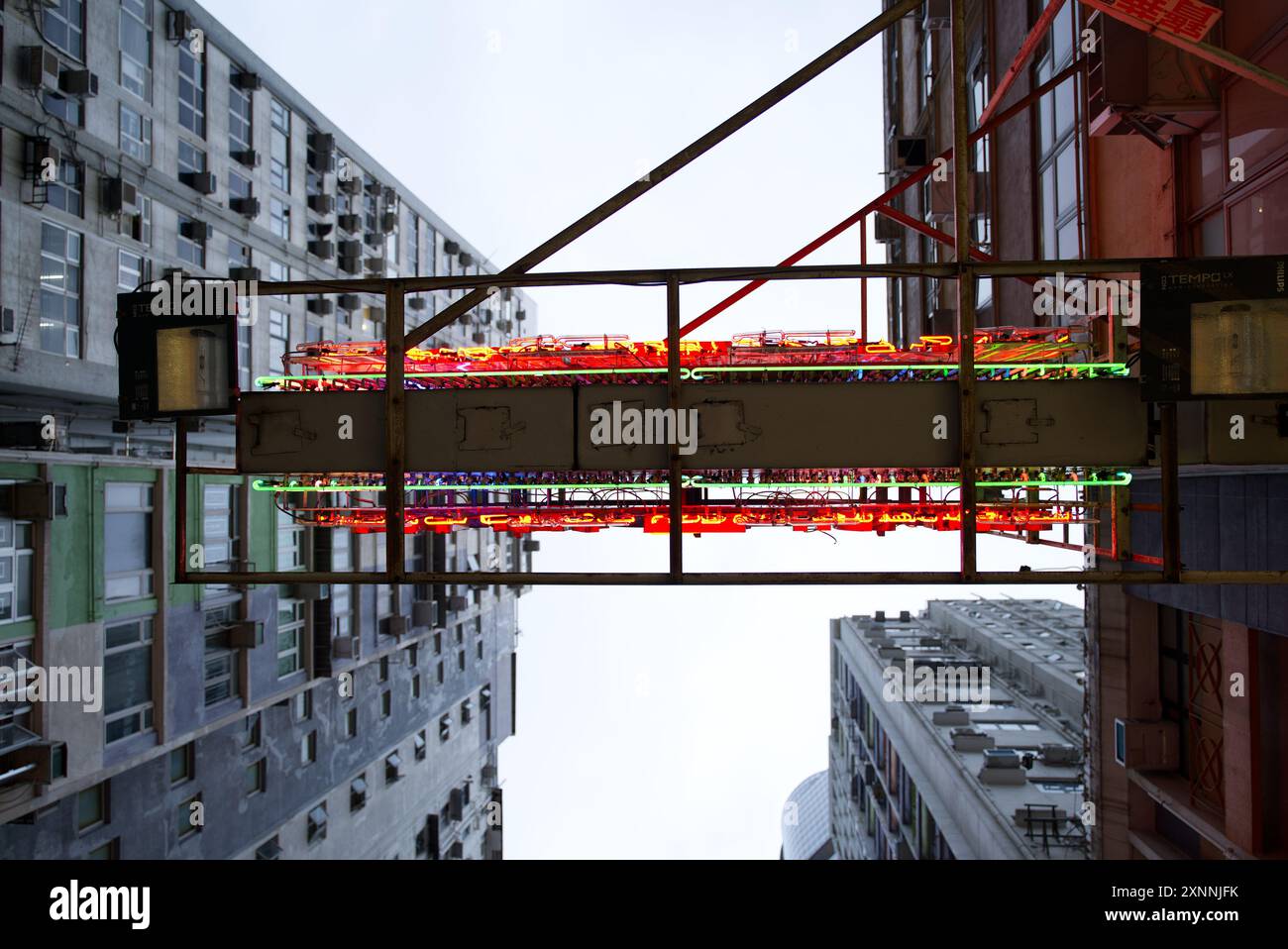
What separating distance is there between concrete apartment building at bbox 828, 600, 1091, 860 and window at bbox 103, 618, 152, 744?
71.8ft

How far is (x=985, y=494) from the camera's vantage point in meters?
9.32

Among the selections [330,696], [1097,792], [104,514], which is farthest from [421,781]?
[1097,792]

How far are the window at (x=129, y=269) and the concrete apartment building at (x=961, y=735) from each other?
→ 2865 centimetres

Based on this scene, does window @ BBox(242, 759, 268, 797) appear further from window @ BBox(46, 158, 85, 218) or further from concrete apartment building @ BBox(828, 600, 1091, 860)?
concrete apartment building @ BBox(828, 600, 1091, 860)

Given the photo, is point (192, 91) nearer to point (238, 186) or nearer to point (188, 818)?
point (238, 186)

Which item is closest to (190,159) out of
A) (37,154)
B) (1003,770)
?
(37,154)

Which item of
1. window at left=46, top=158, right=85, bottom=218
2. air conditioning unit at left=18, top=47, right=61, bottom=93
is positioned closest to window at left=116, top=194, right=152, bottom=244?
window at left=46, top=158, right=85, bottom=218

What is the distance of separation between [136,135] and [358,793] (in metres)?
23.4

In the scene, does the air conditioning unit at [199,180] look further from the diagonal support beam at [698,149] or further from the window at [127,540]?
the diagonal support beam at [698,149]

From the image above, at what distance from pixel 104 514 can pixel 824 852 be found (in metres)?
69.2

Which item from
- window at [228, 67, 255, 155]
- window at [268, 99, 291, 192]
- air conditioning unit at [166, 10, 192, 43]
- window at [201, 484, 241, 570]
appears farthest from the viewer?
window at [268, 99, 291, 192]

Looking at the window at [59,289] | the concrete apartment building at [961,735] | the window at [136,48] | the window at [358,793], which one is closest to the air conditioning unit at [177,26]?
the window at [136,48]

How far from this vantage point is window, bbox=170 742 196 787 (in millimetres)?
18169

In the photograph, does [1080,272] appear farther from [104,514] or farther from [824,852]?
[824,852]
